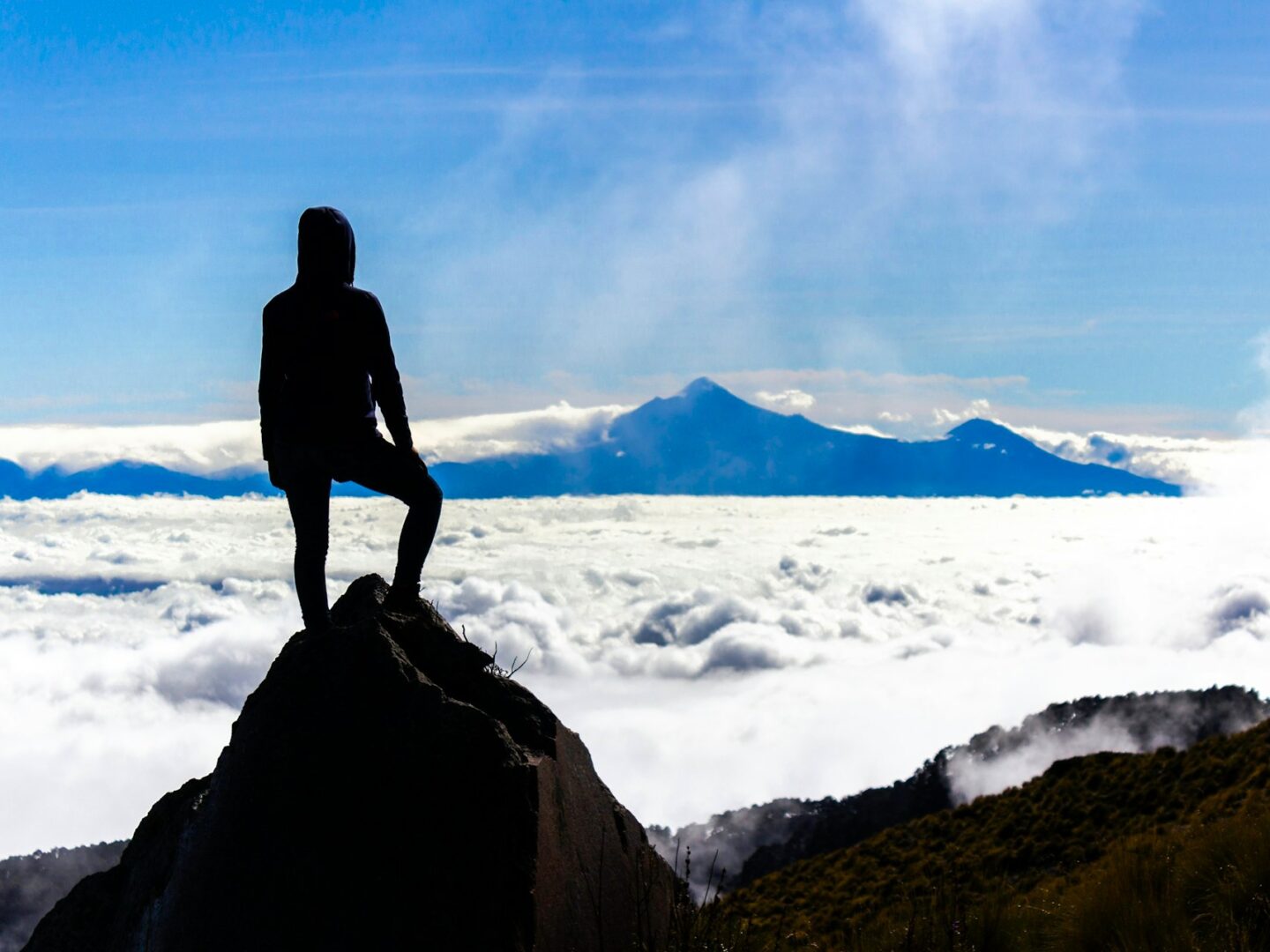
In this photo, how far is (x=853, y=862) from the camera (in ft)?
143

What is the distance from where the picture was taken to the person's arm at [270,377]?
7414 millimetres

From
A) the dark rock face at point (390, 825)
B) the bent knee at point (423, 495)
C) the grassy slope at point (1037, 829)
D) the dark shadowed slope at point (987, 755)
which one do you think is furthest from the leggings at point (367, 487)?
the dark shadowed slope at point (987, 755)

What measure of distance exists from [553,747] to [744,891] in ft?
117

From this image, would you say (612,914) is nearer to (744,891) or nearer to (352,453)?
(352,453)

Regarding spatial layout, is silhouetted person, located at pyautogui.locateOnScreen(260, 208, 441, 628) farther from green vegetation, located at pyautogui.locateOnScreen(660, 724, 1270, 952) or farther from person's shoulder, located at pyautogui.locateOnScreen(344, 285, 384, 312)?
green vegetation, located at pyautogui.locateOnScreen(660, 724, 1270, 952)

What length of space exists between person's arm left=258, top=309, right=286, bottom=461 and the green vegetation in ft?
14.6

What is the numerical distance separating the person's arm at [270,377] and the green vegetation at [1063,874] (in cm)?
444

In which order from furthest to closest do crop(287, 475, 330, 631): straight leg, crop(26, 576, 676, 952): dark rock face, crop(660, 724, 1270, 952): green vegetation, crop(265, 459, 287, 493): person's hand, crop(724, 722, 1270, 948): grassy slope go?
crop(724, 722, 1270, 948): grassy slope, crop(265, 459, 287, 493): person's hand, crop(287, 475, 330, 631): straight leg, crop(660, 724, 1270, 952): green vegetation, crop(26, 576, 676, 952): dark rock face

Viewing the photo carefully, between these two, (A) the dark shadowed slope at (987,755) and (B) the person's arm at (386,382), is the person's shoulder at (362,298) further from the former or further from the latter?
(A) the dark shadowed slope at (987,755)

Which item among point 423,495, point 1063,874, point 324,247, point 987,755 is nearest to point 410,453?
point 423,495

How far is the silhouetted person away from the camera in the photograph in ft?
23.8

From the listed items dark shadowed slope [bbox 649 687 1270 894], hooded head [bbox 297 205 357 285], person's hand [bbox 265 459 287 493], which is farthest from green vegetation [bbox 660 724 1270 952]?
dark shadowed slope [bbox 649 687 1270 894]

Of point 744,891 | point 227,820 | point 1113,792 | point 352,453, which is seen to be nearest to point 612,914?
point 227,820

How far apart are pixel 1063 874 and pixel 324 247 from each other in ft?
82.9
